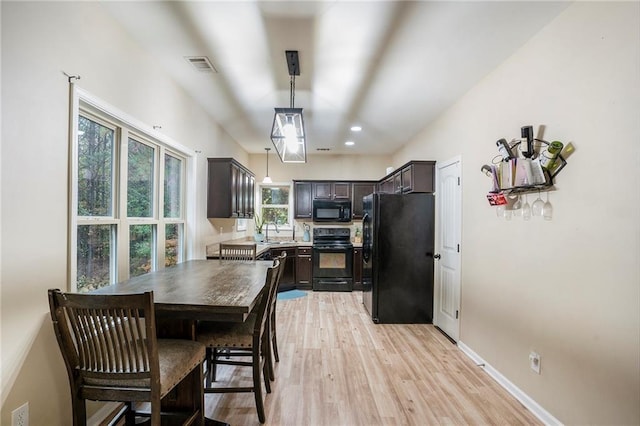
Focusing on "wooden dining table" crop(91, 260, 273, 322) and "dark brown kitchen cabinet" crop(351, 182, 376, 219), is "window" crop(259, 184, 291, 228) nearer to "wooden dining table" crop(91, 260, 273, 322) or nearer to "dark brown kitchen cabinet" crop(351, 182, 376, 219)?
"dark brown kitchen cabinet" crop(351, 182, 376, 219)

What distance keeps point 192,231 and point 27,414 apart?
2.21 meters

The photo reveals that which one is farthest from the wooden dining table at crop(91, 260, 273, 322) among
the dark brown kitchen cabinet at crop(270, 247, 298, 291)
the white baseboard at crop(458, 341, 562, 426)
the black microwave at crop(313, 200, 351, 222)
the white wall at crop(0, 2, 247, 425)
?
the black microwave at crop(313, 200, 351, 222)

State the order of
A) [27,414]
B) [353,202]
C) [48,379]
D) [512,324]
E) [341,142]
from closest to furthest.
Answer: [27,414] < [48,379] < [512,324] < [341,142] < [353,202]

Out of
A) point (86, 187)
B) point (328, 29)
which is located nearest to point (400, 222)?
point (328, 29)

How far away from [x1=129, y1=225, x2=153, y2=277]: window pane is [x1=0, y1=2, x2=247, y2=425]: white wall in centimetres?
81

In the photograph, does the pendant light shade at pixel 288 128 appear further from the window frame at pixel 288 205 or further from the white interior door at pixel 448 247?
the window frame at pixel 288 205

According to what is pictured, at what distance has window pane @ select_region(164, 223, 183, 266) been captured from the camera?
312 cm

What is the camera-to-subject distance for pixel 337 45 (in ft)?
7.58

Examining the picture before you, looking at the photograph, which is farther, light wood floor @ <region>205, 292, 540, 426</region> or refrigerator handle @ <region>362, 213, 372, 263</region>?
refrigerator handle @ <region>362, 213, 372, 263</region>

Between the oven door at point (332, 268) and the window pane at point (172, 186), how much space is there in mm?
2774

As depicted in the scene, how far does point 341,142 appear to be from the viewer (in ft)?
17.5

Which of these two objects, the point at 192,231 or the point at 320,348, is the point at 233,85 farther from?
the point at 320,348

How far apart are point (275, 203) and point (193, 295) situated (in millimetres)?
4809

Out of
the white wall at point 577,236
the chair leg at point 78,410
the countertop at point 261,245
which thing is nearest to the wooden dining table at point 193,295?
the chair leg at point 78,410
